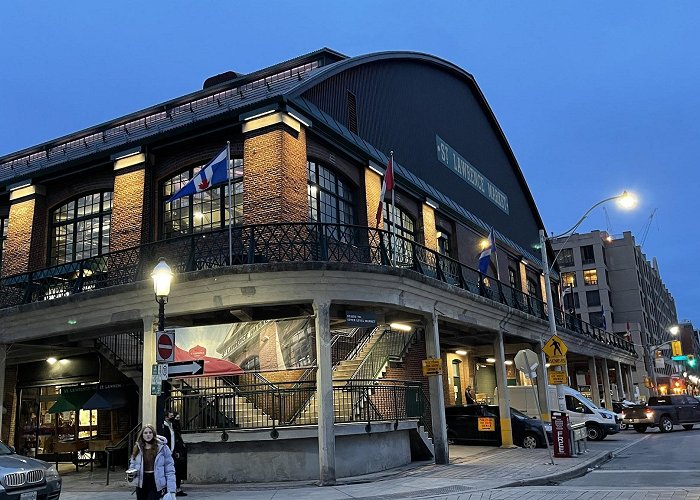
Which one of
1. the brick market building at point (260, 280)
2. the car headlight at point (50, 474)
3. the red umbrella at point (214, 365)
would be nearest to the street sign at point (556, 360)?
the brick market building at point (260, 280)

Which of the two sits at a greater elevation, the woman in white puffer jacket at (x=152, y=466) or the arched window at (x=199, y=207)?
the arched window at (x=199, y=207)

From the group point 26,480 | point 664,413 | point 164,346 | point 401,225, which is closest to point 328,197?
point 401,225

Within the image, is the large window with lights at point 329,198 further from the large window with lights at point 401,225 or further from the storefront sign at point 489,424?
the storefront sign at point 489,424

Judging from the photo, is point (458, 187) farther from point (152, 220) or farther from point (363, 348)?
point (152, 220)

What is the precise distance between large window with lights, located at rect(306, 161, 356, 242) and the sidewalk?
23.9ft

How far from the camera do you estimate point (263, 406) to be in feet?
55.5

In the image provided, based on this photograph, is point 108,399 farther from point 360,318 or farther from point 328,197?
point 328,197

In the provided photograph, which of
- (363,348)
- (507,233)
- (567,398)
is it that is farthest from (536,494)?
(507,233)

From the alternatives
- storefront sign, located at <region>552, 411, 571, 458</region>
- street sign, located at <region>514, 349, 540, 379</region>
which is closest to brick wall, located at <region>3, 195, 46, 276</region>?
street sign, located at <region>514, 349, 540, 379</region>

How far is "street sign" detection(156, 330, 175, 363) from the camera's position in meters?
13.2

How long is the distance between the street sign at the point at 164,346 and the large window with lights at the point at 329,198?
24.9 feet

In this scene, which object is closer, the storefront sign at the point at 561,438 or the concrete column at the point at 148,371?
the concrete column at the point at 148,371

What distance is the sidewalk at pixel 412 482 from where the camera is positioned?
13.7 meters

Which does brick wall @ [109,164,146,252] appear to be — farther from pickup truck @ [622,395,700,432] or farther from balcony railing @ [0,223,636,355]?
pickup truck @ [622,395,700,432]
